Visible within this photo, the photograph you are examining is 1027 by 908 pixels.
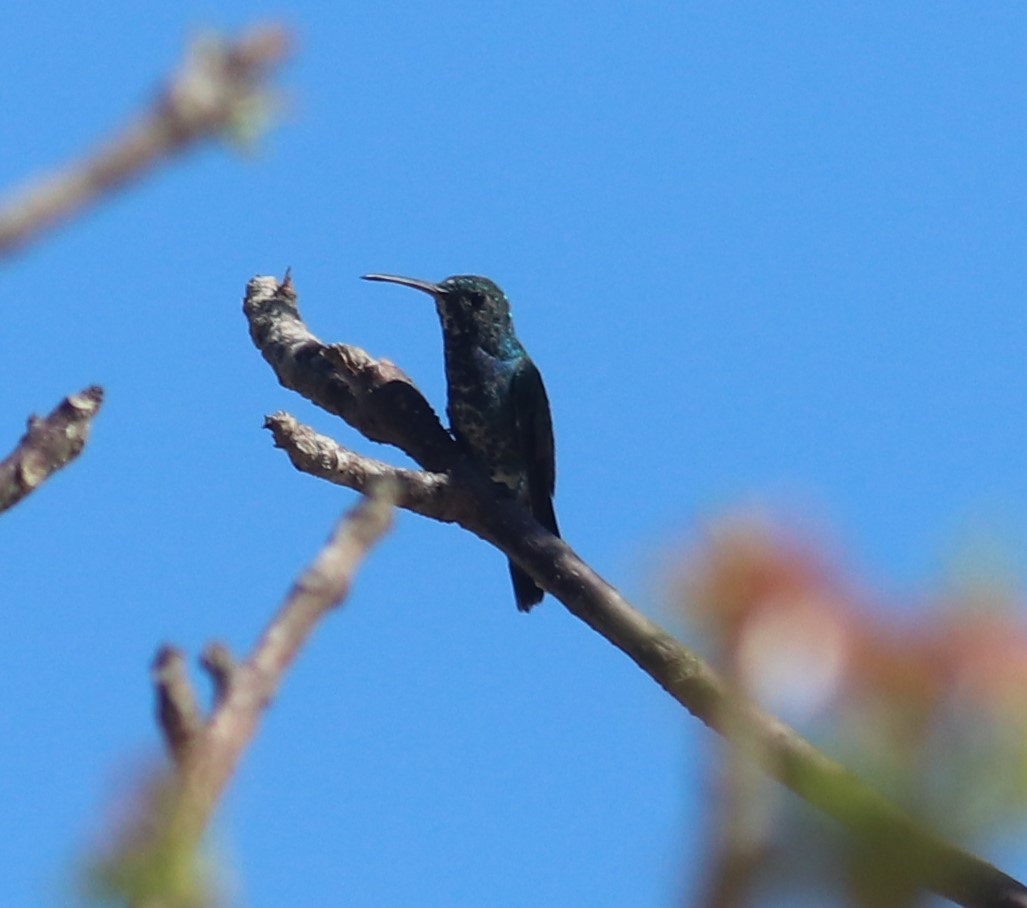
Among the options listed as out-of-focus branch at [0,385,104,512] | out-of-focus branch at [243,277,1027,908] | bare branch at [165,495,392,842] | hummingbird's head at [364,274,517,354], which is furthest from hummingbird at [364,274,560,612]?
bare branch at [165,495,392,842]

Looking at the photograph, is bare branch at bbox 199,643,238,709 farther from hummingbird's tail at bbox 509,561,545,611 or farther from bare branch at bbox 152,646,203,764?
hummingbird's tail at bbox 509,561,545,611

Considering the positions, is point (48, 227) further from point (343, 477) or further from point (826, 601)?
point (343, 477)

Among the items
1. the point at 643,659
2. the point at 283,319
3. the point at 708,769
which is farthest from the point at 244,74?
the point at 283,319

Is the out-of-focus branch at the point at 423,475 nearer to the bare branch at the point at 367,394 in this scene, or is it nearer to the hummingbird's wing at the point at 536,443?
the bare branch at the point at 367,394

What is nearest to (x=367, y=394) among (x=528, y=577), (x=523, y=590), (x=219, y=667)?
(x=528, y=577)

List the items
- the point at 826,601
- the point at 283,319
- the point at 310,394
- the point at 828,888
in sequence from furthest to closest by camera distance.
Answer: the point at 283,319 < the point at 310,394 < the point at 828,888 < the point at 826,601
